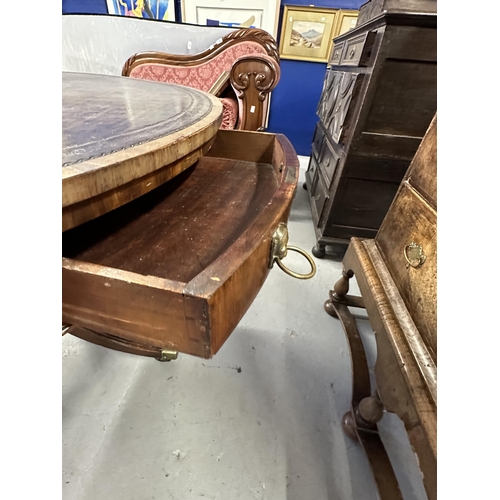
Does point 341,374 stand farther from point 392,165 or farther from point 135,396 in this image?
point 392,165

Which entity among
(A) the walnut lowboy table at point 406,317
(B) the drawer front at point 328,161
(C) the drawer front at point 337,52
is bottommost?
(A) the walnut lowboy table at point 406,317

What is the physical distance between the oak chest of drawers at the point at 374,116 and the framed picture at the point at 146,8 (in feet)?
4.52

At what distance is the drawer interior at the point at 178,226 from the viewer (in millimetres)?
356

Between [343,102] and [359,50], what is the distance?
0.16m

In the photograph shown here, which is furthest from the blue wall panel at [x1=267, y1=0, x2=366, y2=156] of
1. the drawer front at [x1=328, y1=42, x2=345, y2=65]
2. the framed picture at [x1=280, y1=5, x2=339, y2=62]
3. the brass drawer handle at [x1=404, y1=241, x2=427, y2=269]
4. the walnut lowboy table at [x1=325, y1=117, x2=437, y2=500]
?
the brass drawer handle at [x1=404, y1=241, x2=427, y2=269]

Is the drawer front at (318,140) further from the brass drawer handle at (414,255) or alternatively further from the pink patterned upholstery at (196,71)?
the brass drawer handle at (414,255)

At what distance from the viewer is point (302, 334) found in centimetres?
88

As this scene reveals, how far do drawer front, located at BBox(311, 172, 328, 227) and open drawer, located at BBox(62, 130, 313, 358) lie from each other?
615 millimetres

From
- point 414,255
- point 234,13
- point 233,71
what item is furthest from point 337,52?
point 414,255

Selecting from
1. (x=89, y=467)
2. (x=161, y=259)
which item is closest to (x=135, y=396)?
(x=89, y=467)

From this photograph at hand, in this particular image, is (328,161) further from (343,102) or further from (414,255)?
(414,255)

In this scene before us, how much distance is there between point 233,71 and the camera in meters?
1.09

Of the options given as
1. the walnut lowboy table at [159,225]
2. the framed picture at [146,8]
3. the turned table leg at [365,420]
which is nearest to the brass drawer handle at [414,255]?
the walnut lowboy table at [159,225]
